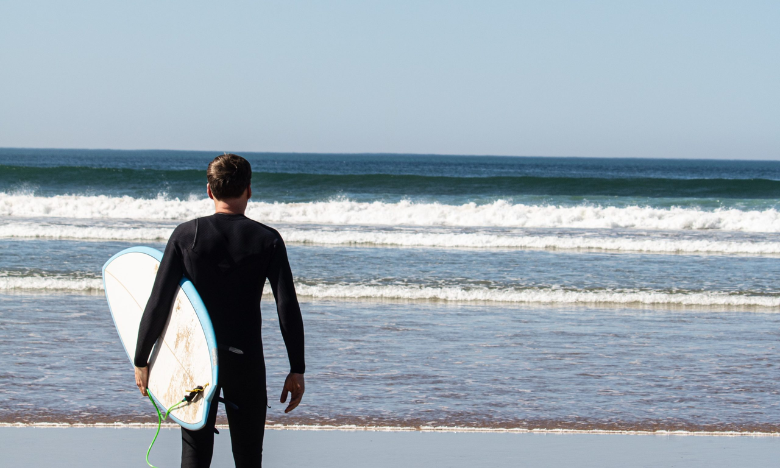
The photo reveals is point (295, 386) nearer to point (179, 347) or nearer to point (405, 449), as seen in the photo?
point (179, 347)

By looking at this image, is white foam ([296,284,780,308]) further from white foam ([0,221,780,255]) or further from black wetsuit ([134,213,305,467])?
black wetsuit ([134,213,305,467])

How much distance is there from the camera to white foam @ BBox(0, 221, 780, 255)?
14.9m

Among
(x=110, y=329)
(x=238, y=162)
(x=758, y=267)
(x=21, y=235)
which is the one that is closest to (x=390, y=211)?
(x=21, y=235)

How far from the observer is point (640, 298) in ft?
31.4

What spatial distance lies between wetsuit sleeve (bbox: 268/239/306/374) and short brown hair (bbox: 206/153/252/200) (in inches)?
9.2

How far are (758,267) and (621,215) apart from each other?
9950mm

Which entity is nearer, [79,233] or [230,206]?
[230,206]

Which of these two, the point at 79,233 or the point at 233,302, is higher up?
the point at 233,302

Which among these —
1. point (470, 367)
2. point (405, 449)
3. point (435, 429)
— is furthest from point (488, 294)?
point (405, 449)

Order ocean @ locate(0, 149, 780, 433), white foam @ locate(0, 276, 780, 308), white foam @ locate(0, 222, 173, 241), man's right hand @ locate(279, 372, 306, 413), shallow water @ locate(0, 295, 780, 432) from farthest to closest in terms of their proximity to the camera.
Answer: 1. white foam @ locate(0, 222, 173, 241)
2. white foam @ locate(0, 276, 780, 308)
3. ocean @ locate(0, 149, 780, 433)
4. shallow water @ locate(0, 295, 780, 432)
5. man's right hand @ locate(279, 372, 306, 413)

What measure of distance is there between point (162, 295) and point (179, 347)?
7.8 inches

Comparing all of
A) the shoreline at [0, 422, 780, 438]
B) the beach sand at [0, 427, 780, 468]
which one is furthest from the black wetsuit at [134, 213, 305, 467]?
the shoreline at [0, 422, 780, 438]

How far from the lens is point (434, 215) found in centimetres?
2252

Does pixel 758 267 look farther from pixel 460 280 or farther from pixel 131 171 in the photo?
pixel 131 171
